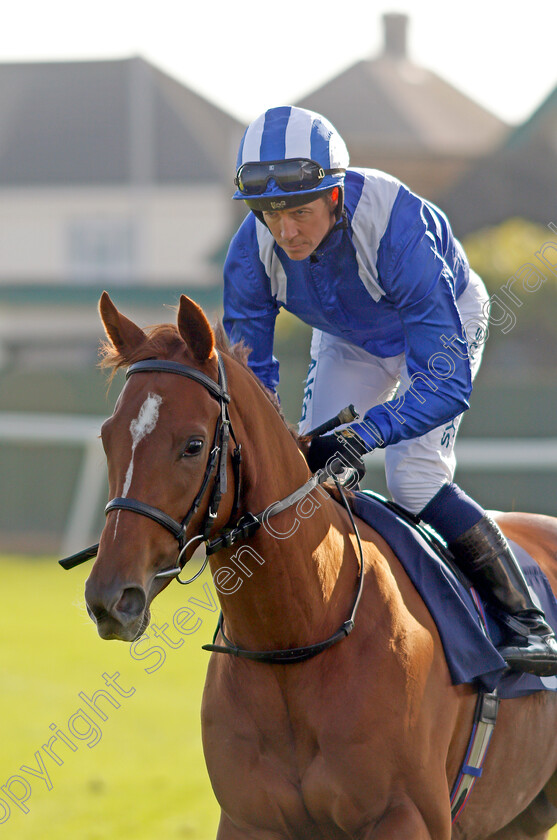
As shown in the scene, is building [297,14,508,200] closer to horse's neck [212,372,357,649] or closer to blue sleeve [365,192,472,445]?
blue sleeve [365,192,472,445]

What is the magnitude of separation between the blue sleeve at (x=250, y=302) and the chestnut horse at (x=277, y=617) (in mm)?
531

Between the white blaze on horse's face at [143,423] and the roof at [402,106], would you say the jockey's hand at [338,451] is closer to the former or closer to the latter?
the white blaze on horse's face at [143,423]

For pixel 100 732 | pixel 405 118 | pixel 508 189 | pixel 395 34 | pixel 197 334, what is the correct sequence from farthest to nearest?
1. pixel 395 34
2. pixel 405 118
3. pixel 508 189
4. pixel 100 732
5. pixel 197 334

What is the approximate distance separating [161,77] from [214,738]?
28.9 m

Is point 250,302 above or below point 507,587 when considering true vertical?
above

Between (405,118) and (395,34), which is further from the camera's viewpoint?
(395,34)

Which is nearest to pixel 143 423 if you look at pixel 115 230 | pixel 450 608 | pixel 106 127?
pixel 450 608

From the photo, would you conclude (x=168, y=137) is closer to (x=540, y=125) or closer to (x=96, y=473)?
(x=540, y=125)

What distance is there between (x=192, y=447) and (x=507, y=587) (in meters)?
1.23

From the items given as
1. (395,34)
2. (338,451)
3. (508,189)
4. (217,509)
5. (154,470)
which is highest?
(154,470)

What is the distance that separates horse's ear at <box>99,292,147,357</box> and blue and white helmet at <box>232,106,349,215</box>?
20.3 inches

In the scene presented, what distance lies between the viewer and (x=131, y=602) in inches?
84.0

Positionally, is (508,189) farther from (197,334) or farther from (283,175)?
(197,334)

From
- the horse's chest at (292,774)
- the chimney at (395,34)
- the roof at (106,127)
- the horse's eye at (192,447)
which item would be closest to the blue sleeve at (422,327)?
the horse's eye at (192,447)
